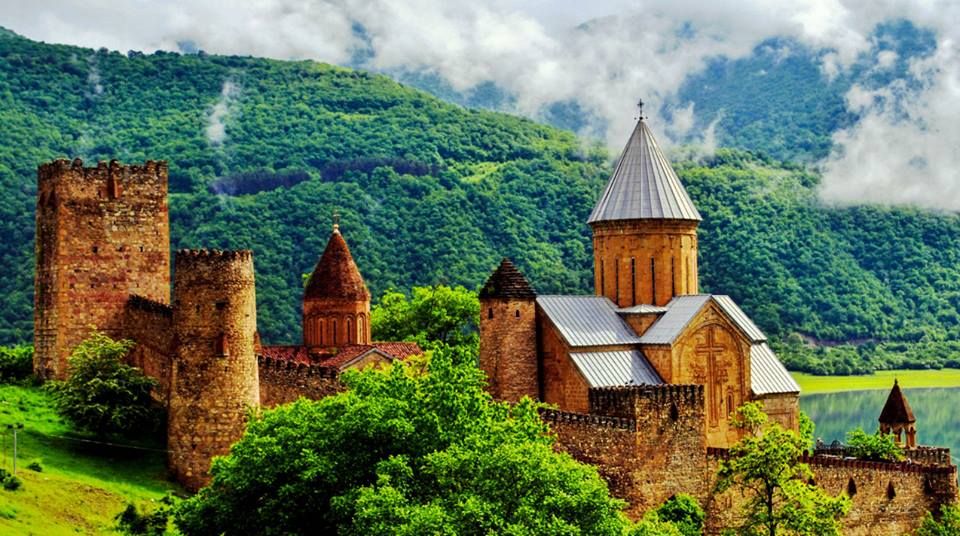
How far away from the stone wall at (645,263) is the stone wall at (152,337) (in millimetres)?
11178

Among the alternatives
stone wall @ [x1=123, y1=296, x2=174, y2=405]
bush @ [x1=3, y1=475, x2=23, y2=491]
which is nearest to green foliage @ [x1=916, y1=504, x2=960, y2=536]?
stone wall @ [x1=123, y1=296, x2=174, y2=405]

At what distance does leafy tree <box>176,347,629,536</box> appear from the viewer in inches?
863

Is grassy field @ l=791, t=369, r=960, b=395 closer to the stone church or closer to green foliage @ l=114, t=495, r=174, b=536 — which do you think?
the stone church

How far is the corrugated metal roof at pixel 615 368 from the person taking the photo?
33.2m

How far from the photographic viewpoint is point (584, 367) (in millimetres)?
33344

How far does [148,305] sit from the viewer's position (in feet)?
104

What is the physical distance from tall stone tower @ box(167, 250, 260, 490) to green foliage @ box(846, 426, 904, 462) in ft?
49.7

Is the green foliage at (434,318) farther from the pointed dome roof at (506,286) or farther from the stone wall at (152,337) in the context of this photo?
the stone wall at (152,337)

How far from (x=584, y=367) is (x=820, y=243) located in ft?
197

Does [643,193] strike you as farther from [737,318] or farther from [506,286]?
[506,286]

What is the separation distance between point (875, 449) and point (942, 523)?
2.77 m

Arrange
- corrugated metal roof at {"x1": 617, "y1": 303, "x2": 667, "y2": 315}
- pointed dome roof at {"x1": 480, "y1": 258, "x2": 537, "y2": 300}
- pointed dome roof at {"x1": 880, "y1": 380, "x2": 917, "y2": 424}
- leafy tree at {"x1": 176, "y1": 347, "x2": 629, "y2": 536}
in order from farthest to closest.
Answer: pointed dome roof at {"x1": 880, "y1": 380, "x2": 917, "y2": 424} < corrugated metal roof at {"x1": 617, "y1": 303, "x2": 667, "y2": 315} < pointed dome roof at {"x1": 480, "y1": 258, "x2": 537, "y2": 300} < leafy tree at {"x1": 176, "y1": 347, "x2": 629, "y2": 536}

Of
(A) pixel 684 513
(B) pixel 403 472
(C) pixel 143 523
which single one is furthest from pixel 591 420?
(C) pixel 143 523

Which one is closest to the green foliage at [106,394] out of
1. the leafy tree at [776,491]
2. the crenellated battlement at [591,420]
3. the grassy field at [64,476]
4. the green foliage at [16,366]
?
the grassy field at [64,476]
